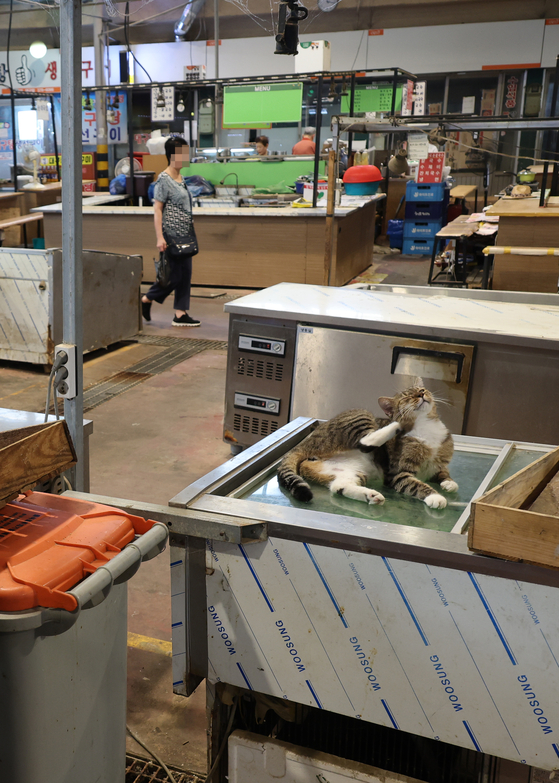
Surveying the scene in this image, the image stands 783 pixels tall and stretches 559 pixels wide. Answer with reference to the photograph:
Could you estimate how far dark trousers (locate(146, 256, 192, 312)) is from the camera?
250 inches

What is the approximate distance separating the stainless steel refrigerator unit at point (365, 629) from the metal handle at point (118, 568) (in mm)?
121

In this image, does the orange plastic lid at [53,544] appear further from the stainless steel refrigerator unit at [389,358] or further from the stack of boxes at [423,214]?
the stack of boxes at [423,214]

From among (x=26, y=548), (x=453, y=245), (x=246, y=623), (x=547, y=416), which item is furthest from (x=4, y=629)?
(x=453, y=245)

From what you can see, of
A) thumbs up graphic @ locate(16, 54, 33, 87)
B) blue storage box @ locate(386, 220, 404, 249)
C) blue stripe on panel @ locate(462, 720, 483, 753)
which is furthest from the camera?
thumbs up graphic @ locate(16, 54, 33, 87)

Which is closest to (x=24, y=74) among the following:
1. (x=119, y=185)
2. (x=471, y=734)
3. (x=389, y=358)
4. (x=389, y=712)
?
(x=119, y=185)

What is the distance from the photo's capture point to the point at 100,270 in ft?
18.3

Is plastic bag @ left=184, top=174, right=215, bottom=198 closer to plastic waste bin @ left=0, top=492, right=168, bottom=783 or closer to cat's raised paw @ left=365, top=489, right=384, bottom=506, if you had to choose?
cat's raised paw @ left=365, top=489, right=384, bottom=506

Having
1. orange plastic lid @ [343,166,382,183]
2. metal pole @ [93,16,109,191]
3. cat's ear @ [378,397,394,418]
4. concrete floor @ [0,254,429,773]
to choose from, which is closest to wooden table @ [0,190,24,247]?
metal pole @ [93,16,109,191]

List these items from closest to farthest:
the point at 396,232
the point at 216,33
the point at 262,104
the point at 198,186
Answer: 1. the point at 262,104
2. the point at 198,186
3. the point at 396,232
4. the point at 216,33

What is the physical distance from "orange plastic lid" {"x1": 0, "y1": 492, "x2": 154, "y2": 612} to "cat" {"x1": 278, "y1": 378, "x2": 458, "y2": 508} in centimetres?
49

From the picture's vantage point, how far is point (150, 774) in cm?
187

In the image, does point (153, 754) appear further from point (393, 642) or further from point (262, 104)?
point (262, 104)

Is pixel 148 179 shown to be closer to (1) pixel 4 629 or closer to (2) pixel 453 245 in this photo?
(2) pixel 453 245

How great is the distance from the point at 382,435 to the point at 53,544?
2.69 ft
